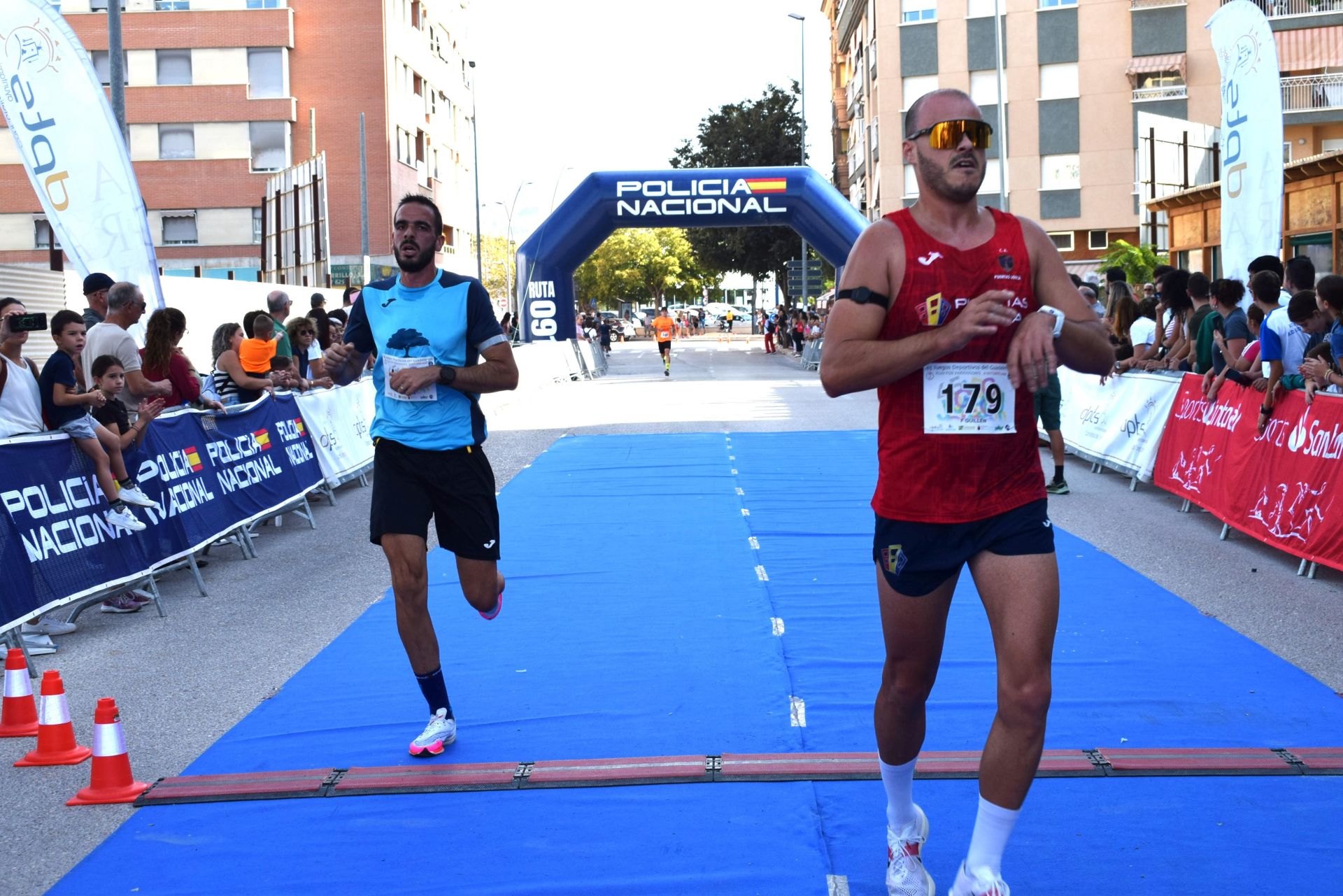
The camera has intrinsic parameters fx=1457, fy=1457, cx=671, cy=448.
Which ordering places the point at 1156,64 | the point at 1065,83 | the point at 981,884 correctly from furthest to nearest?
1. the point at 1065,83
2. the point at 1156,64
3. the point at 981,884

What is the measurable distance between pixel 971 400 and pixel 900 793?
3.70ft

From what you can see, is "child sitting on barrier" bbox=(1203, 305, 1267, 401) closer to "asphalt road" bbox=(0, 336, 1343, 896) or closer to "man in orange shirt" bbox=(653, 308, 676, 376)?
"asphalt road" bbox=(0, 336, 1343, 896)

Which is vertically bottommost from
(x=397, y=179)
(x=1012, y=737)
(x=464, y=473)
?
(x=1012, y=737)

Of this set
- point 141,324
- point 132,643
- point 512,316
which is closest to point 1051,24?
point 512,316

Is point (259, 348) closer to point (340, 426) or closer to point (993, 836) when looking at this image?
point (340, 426)

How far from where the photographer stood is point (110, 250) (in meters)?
12.8

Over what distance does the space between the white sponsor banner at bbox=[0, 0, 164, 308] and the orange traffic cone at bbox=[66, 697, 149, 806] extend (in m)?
8.43

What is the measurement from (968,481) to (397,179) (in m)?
55.1

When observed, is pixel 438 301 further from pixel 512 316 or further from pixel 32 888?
pixel 512 316

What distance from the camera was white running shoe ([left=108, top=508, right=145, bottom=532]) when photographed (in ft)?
27.6

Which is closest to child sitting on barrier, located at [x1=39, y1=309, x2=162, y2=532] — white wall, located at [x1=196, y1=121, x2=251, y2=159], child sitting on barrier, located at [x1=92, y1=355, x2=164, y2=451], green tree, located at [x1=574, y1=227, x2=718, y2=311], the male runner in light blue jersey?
child sitting on barrier, located at [x1=92, y1=355, x2=164, y2=451]

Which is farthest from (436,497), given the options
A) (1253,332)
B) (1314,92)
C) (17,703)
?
(1314,92)

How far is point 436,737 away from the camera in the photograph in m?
5.43

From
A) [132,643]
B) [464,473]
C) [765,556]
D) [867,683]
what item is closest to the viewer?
[464,473]
